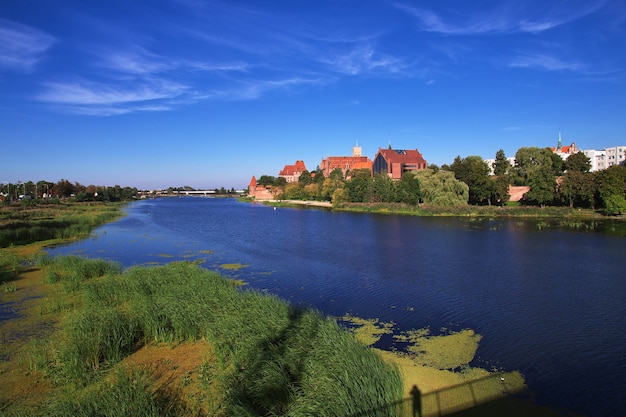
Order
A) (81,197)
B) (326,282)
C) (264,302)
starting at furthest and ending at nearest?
(81,197)
(326,282)
(264,302)

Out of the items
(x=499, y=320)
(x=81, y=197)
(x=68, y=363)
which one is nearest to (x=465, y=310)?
(x=499, y=320)

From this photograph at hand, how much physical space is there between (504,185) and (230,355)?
172 ft

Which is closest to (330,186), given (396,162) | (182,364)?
(396,162)

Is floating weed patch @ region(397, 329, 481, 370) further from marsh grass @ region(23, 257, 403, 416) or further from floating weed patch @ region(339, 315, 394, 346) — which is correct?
marsh grass @ region(23, 257, 403, 416)

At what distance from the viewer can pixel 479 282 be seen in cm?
1688

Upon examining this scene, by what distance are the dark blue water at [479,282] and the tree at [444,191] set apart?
16.9 meters

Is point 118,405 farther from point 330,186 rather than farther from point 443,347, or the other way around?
point 330,186

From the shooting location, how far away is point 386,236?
3247 cm

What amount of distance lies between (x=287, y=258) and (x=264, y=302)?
1181 centimetres

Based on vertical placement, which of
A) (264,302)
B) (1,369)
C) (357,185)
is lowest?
(1,369)

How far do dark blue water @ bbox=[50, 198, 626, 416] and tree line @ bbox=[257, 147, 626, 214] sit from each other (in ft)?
34.5

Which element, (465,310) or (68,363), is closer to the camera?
(68,363)

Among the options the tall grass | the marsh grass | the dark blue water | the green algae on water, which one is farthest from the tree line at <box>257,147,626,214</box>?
the tall grass

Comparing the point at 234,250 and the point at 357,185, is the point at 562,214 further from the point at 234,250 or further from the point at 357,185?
the point at 234,250
